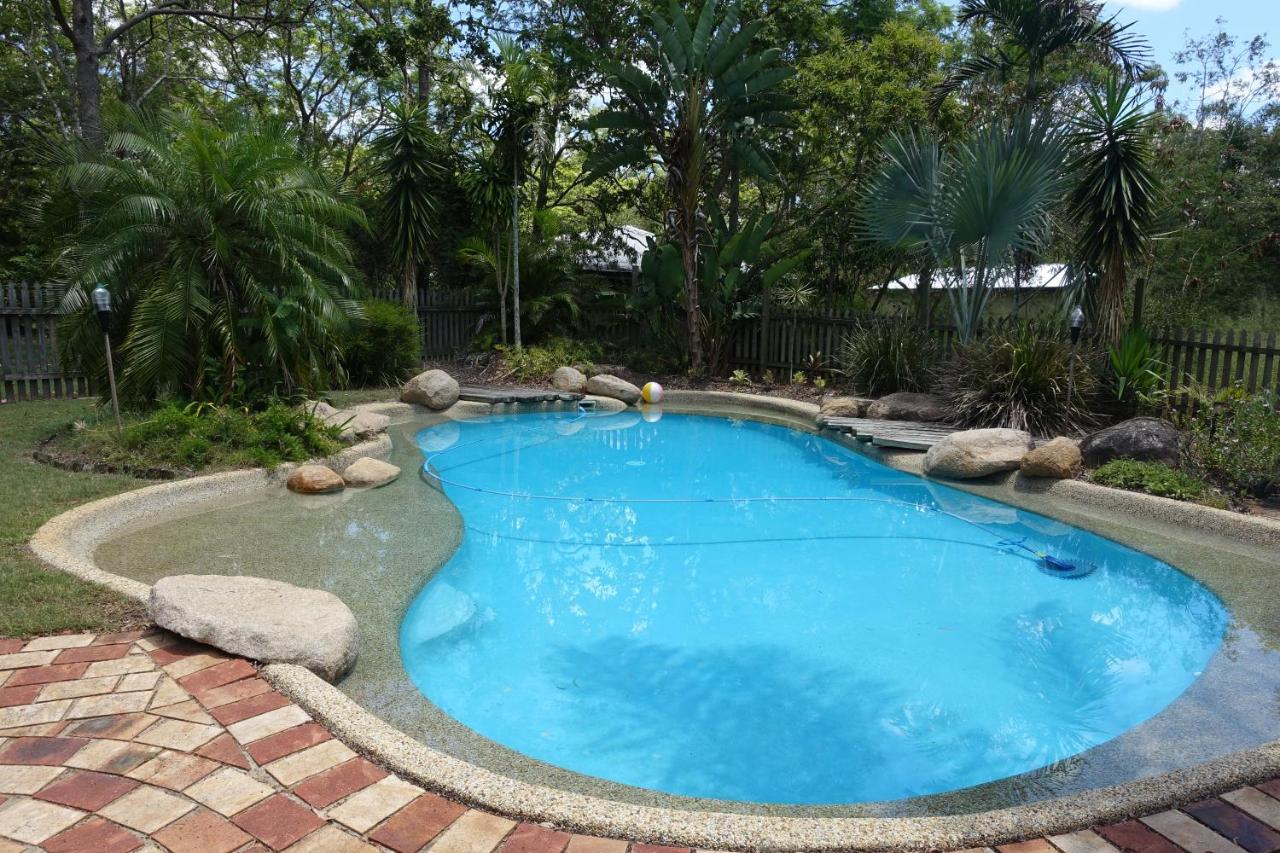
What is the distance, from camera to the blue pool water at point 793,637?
131 inches

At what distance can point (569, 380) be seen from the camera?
→ 13328 millimetres

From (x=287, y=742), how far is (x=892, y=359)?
9.97m

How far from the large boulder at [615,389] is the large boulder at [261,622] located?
922cm

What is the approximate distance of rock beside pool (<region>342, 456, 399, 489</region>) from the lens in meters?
7.33

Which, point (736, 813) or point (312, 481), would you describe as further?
point (312, 481)

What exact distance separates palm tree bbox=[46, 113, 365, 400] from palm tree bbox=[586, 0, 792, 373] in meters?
6.36

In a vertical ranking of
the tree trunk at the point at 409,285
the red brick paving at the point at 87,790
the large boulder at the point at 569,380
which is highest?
the tree trunk at the point at 409,285

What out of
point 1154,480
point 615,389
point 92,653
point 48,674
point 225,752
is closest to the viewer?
point 225,752

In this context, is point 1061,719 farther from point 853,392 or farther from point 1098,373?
point 853,392

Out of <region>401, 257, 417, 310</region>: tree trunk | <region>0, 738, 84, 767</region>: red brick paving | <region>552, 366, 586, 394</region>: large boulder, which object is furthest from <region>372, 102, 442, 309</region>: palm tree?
<region>0, 738, 84, 767</region>: red brick paving

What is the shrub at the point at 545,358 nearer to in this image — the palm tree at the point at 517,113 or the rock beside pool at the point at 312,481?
the palm tree at the point at 517,113

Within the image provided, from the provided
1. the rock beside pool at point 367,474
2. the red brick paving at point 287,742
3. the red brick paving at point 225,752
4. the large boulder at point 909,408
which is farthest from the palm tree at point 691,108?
the red brick paving at point 225,752

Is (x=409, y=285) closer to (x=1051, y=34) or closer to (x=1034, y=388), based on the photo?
(x=1034, y=388)

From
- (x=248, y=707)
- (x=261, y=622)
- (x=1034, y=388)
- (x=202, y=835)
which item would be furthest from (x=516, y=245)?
(x=202, y=835)
